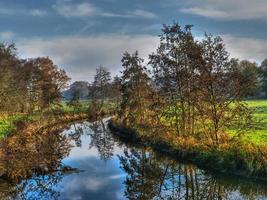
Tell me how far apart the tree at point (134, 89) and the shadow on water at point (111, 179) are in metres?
16.3

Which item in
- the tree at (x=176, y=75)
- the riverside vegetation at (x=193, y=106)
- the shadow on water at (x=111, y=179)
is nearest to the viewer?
the shadow on water at (x=111, y=179)

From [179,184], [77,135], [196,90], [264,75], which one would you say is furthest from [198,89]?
[264,75]

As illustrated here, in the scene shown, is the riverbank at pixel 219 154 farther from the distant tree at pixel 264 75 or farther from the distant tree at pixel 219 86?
the distant tree at pixel 264 75

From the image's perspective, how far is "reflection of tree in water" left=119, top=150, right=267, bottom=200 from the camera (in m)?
26.7

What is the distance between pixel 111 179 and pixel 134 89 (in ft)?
101

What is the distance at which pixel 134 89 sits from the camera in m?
63.3

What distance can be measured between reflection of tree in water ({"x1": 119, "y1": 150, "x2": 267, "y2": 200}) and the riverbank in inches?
45.7

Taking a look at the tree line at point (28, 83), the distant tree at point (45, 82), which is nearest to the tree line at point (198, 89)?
the tree line at point (28, 83)

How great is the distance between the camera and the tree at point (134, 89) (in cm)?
6069

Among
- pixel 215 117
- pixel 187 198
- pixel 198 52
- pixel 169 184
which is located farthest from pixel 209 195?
pixel 198 52

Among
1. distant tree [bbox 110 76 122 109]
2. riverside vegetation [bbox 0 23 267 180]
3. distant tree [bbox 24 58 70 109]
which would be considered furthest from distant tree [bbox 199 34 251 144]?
distant tree [bbox 24 58 70 109]

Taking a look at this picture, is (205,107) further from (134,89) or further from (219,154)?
(134,89)

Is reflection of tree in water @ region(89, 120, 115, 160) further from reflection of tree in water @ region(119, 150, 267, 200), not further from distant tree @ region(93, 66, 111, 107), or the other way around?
distant tree @ region(93, 66, 111, 107)

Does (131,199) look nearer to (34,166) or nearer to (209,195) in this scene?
(209,195)
